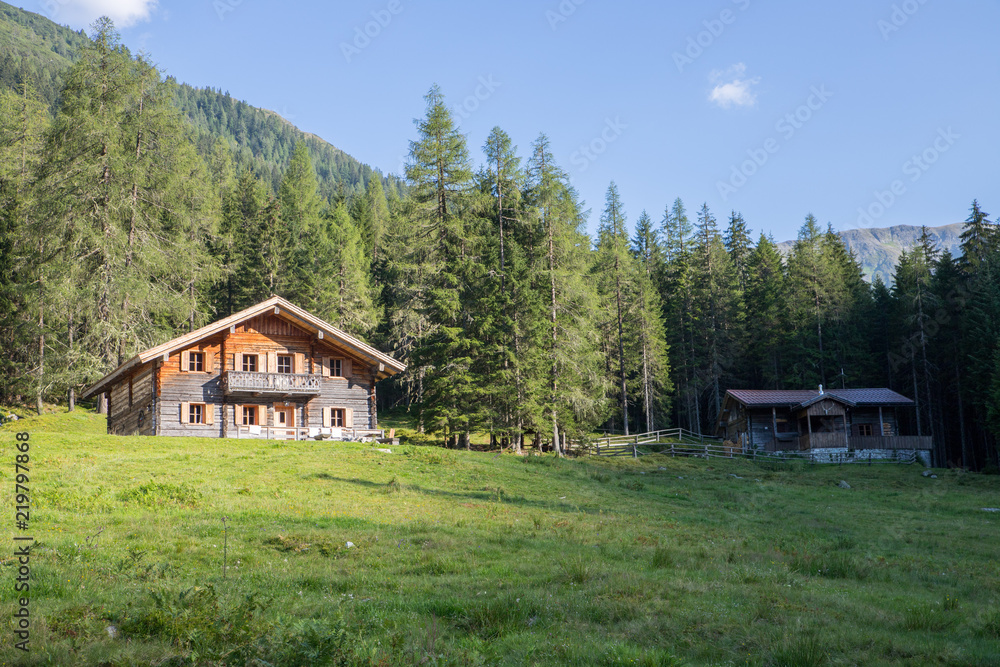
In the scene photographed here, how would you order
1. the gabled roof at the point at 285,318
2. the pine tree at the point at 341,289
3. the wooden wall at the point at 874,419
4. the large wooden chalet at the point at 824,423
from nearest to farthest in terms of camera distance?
the gabled roof at the point at 285,318 → the large wooden chalet at the point at 824,423 → the wooden wall at the point at 874,419 → the pine tree at the point at 341,289

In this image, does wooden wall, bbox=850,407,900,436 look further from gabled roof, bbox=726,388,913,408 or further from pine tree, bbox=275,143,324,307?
pine tree, bbox=275,143,324,307

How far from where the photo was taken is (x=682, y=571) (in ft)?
41.0

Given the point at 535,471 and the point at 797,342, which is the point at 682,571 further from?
the point at 797,342

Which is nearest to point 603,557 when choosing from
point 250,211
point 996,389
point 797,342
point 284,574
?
point 284,574

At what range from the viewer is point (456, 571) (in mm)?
11898

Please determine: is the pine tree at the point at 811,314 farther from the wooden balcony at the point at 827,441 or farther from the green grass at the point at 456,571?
the green grass at the point at 456,571

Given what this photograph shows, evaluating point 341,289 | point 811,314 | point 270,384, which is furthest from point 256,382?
point 811,314

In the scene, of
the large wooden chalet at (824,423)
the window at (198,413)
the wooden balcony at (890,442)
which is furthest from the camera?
the large wooden chalet at (824,423)

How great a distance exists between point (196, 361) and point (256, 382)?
360cm

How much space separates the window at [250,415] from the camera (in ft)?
122

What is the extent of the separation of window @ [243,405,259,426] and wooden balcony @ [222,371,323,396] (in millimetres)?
1137

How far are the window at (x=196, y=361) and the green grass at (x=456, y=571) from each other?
1122 cm

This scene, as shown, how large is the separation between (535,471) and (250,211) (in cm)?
5140

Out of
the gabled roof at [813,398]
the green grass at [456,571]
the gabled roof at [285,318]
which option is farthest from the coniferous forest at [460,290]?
the green grass at [456,571]
